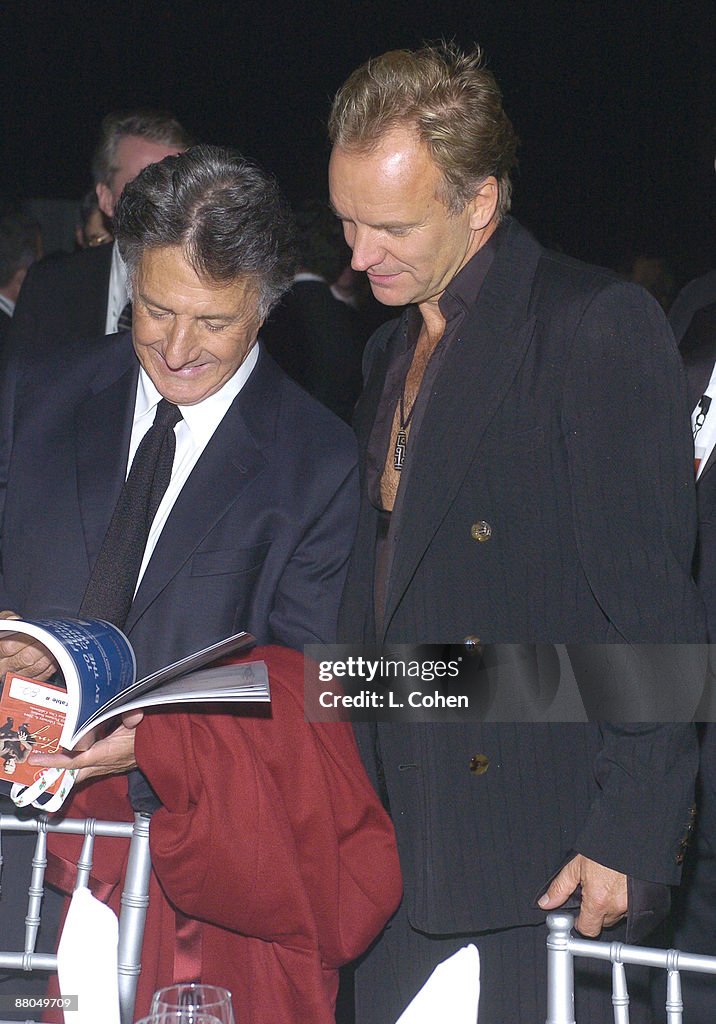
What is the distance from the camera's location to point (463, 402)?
155 centimetres

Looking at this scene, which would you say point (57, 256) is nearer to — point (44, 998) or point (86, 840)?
point (86, 840)

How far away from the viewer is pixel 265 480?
1719 millimetres

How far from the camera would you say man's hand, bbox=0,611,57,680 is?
1521mm

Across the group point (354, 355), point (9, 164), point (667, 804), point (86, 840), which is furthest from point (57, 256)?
point (9, 164)

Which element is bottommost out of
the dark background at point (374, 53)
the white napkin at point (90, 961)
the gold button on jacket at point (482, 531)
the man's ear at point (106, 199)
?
the white napkin at point (90, 961)

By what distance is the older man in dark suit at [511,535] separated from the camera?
1.45 metres

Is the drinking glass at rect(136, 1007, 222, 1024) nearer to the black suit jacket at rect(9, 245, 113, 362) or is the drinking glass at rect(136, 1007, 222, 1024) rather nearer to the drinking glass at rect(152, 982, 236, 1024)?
the drinking glass at rect(152, 982, 236, 1024)

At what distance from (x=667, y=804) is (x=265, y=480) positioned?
659 mm

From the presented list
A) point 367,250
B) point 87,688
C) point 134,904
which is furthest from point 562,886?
point 367,250

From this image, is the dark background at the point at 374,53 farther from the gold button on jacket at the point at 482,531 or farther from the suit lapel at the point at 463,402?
the gold button on jacket at the point at 482,531

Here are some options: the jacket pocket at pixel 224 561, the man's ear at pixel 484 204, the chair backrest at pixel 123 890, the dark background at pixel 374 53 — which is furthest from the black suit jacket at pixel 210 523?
the dark background at pixel 374 53

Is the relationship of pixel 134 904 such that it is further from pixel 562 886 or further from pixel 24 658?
pixel 562 886

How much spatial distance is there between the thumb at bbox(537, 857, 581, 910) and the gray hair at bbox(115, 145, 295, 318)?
0.82 meters

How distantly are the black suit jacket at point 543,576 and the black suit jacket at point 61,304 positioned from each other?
159cm
